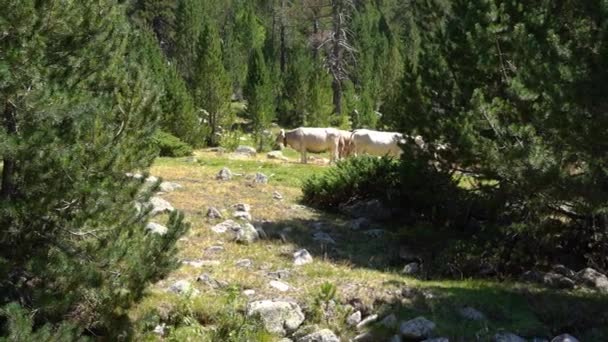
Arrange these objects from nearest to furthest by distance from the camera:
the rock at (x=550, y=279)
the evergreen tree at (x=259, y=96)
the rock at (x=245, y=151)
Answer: the rock at (x=550, y=279)
the rock at (x=245, y=151)
the evergreen tree at (x=259, y=96)

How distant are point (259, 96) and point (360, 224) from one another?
2776cm

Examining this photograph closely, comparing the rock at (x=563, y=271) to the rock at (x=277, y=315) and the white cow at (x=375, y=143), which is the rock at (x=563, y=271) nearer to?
the rock at (x=277, y=315)

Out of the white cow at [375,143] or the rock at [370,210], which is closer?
the rock at [370,210]

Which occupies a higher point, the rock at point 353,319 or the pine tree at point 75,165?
the pine tree at point 75,165

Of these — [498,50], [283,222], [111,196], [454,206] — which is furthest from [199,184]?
[111,196]

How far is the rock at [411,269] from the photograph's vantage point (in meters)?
10.7

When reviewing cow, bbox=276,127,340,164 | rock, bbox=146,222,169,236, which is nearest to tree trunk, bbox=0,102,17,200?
rock, bbox=146,222,169,236

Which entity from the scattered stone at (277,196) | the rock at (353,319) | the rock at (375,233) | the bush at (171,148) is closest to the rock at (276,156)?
the bush at (171,148)

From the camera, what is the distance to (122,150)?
23.7 ft

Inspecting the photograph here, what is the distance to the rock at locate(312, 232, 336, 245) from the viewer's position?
12109 millimetres

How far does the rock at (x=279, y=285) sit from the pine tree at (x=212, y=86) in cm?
2562

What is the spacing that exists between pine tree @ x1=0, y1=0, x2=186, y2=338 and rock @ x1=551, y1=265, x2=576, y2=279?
634cm

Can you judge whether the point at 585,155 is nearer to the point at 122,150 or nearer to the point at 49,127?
the point at 122,150

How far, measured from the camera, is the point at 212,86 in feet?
116
